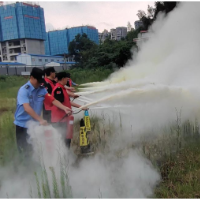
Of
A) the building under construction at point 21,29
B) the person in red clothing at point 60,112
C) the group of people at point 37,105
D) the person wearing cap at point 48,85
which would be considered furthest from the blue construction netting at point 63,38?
the group of people at point 37,105

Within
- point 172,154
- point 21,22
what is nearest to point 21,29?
point 21,22

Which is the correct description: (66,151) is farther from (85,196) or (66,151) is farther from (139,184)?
(139,184)

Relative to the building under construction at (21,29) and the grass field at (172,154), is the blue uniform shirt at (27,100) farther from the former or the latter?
the building under construction at (21,29)

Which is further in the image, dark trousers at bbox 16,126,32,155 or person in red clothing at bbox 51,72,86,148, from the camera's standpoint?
person in red clothing at bbox 51,72,86,148

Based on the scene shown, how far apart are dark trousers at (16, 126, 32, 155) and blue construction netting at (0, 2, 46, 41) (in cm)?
5410

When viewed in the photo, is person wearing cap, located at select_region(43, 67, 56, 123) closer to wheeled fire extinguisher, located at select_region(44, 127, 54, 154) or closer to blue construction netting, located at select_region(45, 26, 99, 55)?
A: wheeled fire extinguisher, located at select_region(44, 127, 54, 154)

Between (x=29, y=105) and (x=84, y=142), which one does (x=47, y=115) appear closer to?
(x=84, y=142)

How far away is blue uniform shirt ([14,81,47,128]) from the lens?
3.16 meters

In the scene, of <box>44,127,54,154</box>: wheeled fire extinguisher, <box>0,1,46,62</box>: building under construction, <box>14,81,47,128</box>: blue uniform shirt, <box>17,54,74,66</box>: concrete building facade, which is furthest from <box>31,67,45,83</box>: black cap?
<box>0,1,46,62</box>: building under construction

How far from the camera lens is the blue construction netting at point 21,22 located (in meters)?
53.6

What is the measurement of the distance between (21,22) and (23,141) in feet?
186

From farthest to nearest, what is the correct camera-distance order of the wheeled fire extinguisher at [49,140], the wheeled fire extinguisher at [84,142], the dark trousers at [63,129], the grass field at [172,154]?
the wheeled fire extinguisher at [84,142] < the dark trousers at [63,129] < the wheeled fire extinguisher at [49,140] < the grass field at [172,154]

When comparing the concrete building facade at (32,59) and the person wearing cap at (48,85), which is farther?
the concrete building facade at (32,59)

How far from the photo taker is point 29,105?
3158 mm
